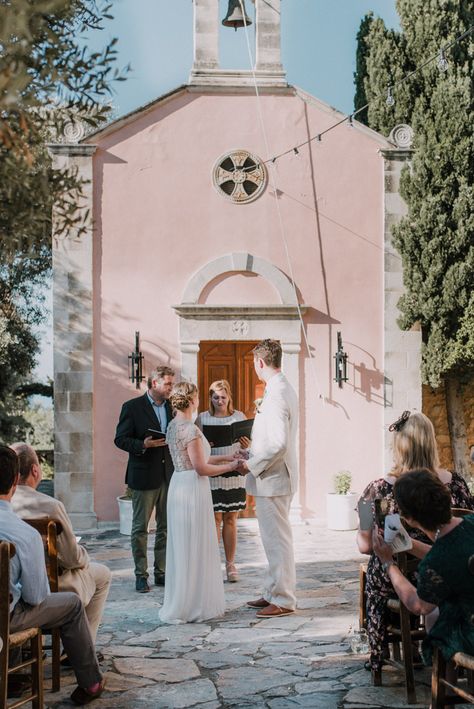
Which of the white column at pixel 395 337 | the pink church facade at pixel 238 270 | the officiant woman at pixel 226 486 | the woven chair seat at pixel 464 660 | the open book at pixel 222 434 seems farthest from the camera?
the white column at pixel 395 337

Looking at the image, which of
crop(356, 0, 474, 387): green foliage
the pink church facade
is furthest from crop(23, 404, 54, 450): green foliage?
crop(356, 0, 474, 387): green foliage

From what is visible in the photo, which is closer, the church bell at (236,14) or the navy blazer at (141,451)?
the navy blazer at (141,451)

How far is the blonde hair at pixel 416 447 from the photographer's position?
14.7ft

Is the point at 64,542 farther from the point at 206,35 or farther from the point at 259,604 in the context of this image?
the point at 206,35

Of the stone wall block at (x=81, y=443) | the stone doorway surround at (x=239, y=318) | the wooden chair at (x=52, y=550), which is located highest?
the stone doorway surround at (x=239, y=318)

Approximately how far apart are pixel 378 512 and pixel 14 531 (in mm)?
1643

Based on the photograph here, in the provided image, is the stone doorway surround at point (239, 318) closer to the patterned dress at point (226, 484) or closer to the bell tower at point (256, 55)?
the bell tower at point (256, 55)

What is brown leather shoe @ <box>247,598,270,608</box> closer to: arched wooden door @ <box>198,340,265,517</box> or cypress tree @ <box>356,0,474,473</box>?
arched wooden door @ <box>198,340,265,517</box>

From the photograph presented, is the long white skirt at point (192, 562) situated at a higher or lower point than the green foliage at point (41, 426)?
lower

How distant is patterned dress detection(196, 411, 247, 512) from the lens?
7.31 metres

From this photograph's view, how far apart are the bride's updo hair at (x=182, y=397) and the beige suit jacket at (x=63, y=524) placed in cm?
177

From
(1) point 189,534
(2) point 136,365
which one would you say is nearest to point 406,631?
(1) point 189,534

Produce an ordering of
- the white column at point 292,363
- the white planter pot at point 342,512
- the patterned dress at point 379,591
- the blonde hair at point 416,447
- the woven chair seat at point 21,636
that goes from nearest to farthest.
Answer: the woven chair seat at point 21,636 < the blonde hair at point 416,447 < the patterned dress at point 379,591 < the white planter pot at point 342,512 < the white column at point 292,363

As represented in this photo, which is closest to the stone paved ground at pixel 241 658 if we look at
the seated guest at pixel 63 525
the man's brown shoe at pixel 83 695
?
the man's brown shoe at pixel 83 695
